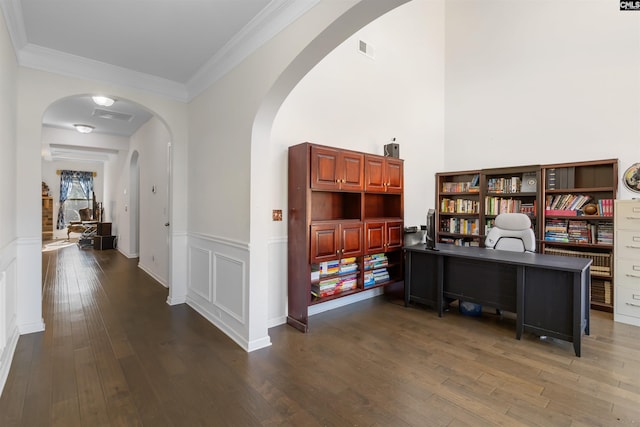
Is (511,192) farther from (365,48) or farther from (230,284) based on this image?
(230,284)

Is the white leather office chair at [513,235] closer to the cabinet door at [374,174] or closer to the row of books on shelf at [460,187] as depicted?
the row of books on shelf at [460,187]

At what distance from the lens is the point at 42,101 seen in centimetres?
300

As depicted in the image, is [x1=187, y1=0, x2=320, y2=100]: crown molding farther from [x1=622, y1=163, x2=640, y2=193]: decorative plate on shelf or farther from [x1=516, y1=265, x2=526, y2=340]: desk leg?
[x1=622, y1=163, x2=640, y2=193]: decorative plate on shelf

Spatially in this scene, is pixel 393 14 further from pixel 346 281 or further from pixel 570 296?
pixel 570 296

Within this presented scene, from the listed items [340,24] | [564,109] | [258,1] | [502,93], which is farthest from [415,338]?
[502,93]

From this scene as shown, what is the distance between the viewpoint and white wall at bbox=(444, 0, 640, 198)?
148 inches

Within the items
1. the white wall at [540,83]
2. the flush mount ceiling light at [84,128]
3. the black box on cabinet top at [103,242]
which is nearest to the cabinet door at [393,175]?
the white wall at [540,83]

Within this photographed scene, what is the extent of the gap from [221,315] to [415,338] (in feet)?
6.36

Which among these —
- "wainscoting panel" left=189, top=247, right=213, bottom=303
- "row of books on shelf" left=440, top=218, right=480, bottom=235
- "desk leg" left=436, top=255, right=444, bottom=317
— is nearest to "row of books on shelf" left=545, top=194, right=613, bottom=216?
"row of books on shelf" left=440, top=218, right=480, bottom=235

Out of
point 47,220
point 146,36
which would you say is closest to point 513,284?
point 146,36

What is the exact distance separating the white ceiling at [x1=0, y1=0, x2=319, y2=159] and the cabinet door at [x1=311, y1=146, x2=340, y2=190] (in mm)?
1111

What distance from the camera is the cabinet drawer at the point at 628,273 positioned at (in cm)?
321

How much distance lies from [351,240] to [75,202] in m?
11.9

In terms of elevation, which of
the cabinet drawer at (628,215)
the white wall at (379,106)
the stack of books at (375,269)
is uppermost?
the white wall at (379,106)
